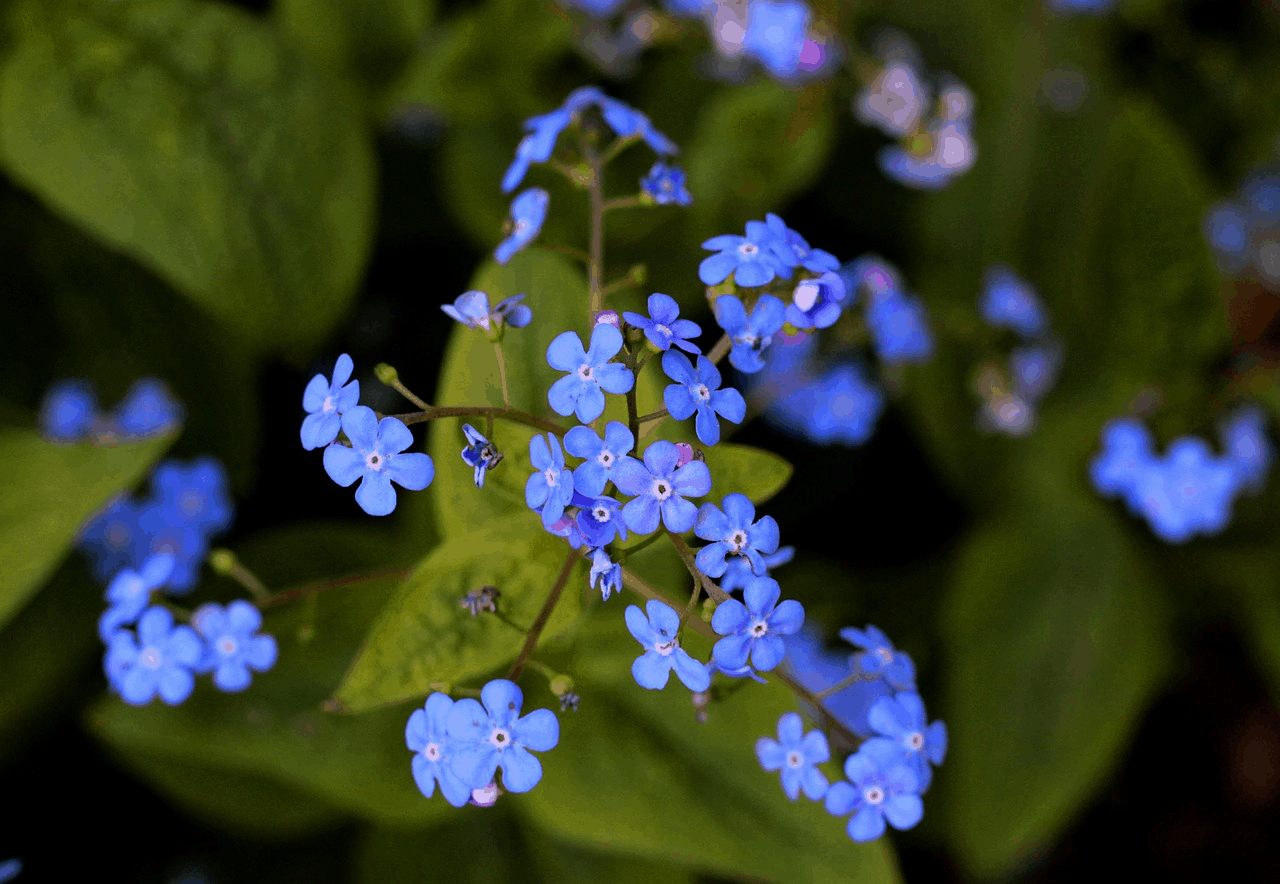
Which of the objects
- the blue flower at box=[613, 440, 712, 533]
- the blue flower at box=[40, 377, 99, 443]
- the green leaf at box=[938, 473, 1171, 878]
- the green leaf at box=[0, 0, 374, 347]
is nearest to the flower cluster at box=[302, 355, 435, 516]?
the blue flower at box=[613, 440, 712, 533]

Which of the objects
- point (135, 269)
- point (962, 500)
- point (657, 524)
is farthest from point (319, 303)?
point (962, 500)

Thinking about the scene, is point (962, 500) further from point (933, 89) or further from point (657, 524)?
point (657, 524)

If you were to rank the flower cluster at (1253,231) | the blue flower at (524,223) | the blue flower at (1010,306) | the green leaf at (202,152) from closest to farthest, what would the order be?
the blue flower at (524,223) < the green leaf at (202,152) < the blue flower at (1010,306) < the flower cluster at (1253,231)

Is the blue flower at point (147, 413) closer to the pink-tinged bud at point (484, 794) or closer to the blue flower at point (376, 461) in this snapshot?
the blue flower at point (376, 461)

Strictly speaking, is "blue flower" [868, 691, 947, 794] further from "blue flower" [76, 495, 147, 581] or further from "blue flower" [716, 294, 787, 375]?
"blue flower" [76, 495, 147, 581]

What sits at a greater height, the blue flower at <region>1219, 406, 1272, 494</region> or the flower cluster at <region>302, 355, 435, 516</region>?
the flower cluster at <region>302, 355, 435, 516</region>

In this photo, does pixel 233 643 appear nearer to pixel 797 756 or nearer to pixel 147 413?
pixel 797 756

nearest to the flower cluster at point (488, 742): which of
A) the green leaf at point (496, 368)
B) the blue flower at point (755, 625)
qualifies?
the blue flower at point (755, 625)
